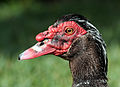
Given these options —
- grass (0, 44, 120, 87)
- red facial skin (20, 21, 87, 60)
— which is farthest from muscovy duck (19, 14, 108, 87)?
grass (0, 44, 120, 87)

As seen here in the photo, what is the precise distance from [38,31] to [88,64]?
653 cm

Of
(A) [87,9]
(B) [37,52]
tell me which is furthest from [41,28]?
(B) [37,52]

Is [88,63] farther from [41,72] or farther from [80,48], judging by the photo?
[41,72]

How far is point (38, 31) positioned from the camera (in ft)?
33.3

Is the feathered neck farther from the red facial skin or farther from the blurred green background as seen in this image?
the blurred green background

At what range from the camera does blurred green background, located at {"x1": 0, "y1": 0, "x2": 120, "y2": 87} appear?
596 cm

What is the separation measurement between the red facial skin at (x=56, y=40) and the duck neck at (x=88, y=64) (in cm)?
8

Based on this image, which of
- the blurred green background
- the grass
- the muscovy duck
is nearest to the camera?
the muscovy duck

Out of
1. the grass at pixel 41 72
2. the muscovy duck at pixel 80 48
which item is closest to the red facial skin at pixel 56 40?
the muscovy duck at pixel 80 48

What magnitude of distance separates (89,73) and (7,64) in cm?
343

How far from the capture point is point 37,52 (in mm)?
3791

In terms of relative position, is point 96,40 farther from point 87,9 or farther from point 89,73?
point 87,9

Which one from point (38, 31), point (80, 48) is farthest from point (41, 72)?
point (38, 31)

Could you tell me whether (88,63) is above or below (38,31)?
below
